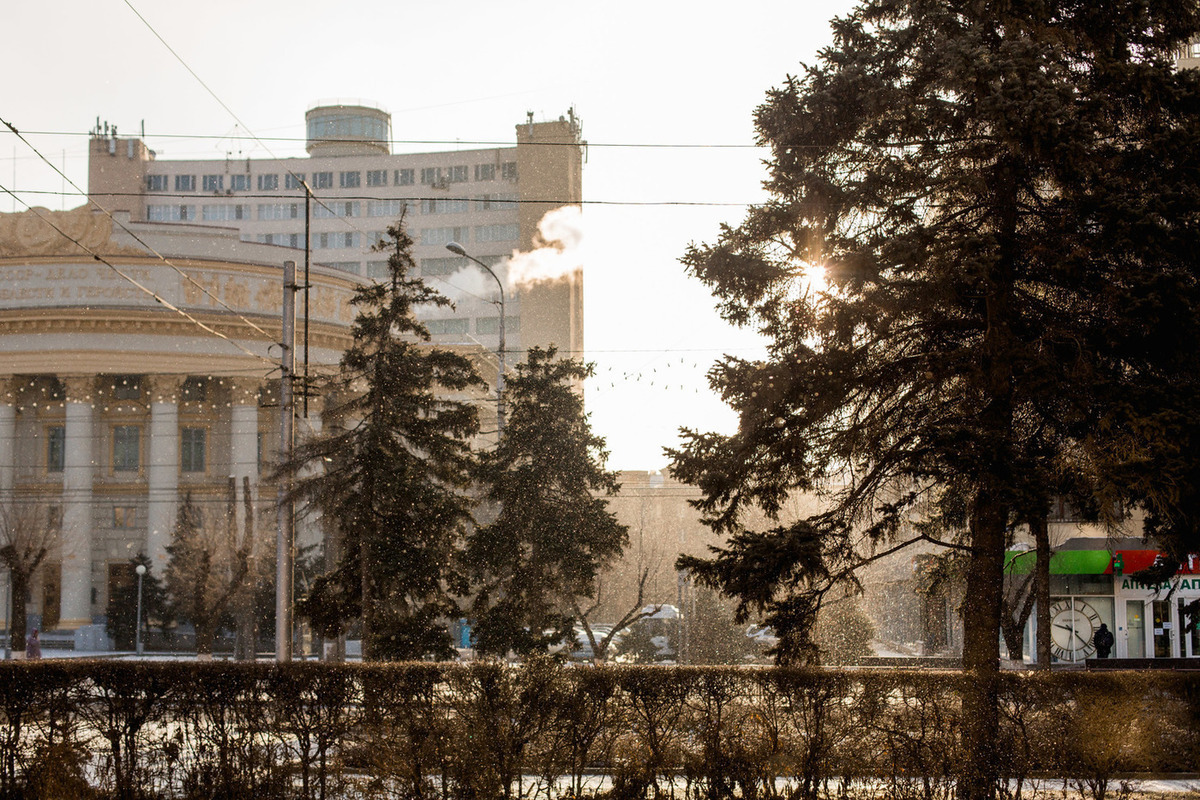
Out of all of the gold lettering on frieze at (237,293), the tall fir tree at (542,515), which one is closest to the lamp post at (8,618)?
the gold lettering on frieze at (237,293)

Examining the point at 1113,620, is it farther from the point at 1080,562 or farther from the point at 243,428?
the point at 243,428

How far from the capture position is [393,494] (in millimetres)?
20422

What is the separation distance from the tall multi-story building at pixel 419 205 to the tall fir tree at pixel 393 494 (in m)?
54.4

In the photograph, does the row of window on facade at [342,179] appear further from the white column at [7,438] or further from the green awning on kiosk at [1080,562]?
the green awning on kiosk at [1080,562]

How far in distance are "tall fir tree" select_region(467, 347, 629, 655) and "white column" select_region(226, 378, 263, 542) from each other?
92.2 ft

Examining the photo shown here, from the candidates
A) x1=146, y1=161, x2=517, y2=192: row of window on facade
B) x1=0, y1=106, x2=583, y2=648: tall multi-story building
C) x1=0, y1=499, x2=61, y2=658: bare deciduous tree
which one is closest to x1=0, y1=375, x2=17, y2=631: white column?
x1=0, y1=106, x2=583, y2=648: tall multi-story building

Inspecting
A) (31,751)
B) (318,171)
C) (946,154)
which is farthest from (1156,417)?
(318,171)

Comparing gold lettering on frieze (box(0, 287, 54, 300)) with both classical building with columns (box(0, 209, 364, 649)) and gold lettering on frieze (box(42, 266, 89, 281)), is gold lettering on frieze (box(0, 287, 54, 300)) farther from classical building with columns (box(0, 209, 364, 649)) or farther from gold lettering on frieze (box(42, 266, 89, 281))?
gold lettering on frieze (box(42, 266, 89, 281))

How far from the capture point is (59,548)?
44719 mm

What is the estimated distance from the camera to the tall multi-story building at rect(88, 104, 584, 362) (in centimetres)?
7912

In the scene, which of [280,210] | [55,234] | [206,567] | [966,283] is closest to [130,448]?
[55,234]

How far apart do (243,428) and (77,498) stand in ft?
24.4

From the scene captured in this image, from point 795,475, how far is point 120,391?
1729 inches

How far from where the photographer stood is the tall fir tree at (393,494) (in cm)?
2051
